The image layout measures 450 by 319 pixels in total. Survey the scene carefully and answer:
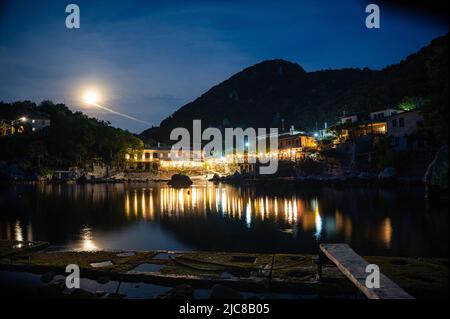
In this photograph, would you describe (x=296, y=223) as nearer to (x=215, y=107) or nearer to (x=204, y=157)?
(x=204, y=157)

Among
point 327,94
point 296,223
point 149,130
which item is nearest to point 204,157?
point 327,94

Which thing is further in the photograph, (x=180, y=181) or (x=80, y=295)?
(x=180, y=181)

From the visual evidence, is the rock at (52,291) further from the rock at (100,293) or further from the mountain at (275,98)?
the mountain at (275,98)

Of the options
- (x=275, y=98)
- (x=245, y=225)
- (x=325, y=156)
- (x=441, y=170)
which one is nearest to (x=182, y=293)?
(x=441, y=170)

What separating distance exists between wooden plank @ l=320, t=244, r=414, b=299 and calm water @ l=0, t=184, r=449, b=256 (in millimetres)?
5460

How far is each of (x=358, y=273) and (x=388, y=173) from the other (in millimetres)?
33555

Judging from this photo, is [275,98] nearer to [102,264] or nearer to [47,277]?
[102,264]

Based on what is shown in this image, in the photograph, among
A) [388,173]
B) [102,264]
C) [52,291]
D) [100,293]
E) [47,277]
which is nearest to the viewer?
[52,291]

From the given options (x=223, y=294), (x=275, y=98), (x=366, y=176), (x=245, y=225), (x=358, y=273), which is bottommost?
(x=245, y=225)

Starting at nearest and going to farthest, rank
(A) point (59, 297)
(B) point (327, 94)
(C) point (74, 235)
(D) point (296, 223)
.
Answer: (A) point (59, 297) < (C) point (74, 235) < (D) point (296, 223) < (B) point (327, 94)

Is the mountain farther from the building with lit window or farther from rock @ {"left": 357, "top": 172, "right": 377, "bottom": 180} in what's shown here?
the building with lit window

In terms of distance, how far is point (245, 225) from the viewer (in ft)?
63.9
